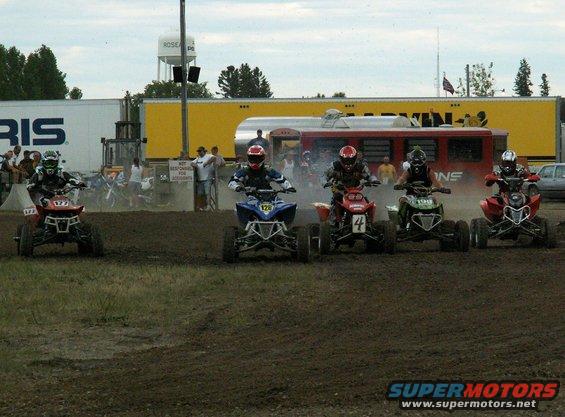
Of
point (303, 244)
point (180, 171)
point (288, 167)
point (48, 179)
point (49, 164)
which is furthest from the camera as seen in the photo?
point (288, 167)

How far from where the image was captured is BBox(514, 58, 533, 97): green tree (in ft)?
439

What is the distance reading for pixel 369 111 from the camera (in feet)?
148

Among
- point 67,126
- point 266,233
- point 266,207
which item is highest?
point 67,126

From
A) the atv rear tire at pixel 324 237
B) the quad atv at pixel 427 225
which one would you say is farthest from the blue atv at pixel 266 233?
the quad atv at pixel 427 225

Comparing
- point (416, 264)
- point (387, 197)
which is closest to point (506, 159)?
point (416, 264)

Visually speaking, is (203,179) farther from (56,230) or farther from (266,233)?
(266,233)

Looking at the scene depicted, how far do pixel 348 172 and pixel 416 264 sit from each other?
8.91ft

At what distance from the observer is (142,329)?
11461 millimetres

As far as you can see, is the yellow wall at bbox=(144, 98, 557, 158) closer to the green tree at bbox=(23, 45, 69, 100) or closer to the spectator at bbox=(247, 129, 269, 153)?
the spectator at bbox=(247, 129, 269, 153)

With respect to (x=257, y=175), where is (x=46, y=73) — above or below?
above

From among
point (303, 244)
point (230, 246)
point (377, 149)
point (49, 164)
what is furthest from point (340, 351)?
point (377, 149)

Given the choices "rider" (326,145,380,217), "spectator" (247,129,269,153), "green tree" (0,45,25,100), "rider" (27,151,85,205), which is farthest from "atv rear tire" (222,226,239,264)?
"green tree" (0,45,25,100)

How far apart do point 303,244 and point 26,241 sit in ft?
13.0

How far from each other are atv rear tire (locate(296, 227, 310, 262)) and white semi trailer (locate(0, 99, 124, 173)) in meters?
27.7
